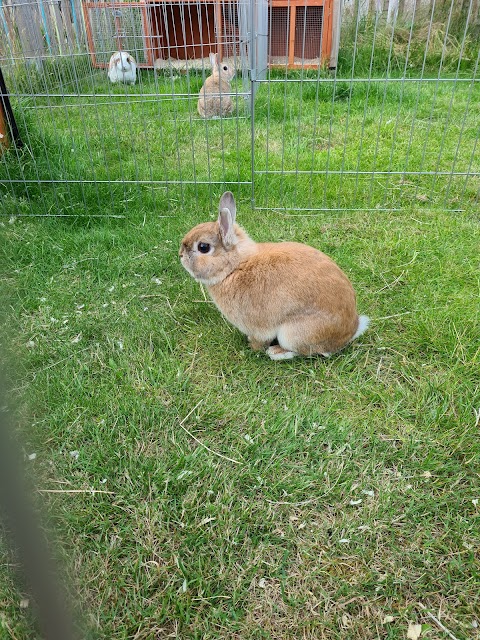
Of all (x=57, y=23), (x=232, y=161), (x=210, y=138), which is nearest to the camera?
(x=232, y=161)

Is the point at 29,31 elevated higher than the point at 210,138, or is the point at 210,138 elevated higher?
the point at 29,31

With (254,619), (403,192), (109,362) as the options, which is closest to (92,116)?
(403,192)

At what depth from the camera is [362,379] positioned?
7.18 ft

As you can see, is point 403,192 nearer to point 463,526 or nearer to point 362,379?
point 362,379

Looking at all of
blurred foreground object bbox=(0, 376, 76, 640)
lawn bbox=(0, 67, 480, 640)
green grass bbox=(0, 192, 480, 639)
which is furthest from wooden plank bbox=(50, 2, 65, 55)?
blurred foreground object bbox=(0, 376, 76, 640)

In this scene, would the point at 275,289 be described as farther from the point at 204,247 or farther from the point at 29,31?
the point at 29,31

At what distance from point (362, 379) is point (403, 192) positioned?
7.07 ft

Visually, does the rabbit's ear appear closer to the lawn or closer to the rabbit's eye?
the rabbit's eye

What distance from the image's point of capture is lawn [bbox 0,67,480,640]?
1.45m

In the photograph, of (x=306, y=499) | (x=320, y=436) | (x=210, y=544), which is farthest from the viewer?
(x=320, y=436)

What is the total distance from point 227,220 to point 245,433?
91cm

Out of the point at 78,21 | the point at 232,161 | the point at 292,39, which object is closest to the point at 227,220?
the point at 232,161

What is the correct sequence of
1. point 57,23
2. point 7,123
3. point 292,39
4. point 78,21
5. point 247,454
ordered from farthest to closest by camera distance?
point 292,39 < point 57,23 < point 78,21 < point 7,123 < point 247,454

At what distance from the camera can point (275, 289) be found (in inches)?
85.7
